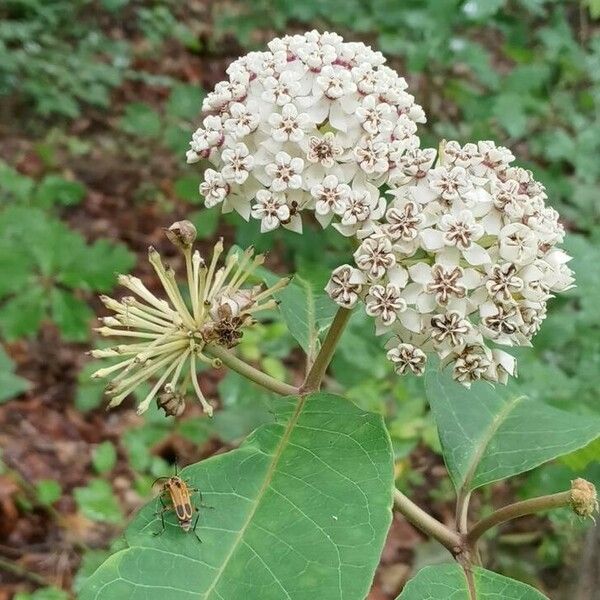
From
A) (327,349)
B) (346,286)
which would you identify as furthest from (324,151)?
(327,349)

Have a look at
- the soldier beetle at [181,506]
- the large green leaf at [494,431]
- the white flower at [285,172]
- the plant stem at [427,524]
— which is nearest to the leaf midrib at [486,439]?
the large green leaf at [494,431]

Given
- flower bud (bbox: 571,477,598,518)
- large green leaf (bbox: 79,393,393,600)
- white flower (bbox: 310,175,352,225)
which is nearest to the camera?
large green leaf (bbox: 79,393,393,600)

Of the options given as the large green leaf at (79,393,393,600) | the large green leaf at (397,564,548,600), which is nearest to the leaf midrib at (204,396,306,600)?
the large green leaf at (79,393,393,600)

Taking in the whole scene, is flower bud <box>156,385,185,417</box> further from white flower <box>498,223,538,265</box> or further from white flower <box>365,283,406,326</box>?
white flower <box>498,223,538,265</box>

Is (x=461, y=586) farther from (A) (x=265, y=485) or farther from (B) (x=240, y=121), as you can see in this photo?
(B) (x=240, y=121)

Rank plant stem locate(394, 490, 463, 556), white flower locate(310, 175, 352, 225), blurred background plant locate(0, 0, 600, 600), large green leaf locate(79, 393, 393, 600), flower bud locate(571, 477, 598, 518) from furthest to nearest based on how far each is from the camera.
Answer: blurred background plant locate(0, 0, 600, 600) < plant stem locate(394, 490, 463, 556) < white flower locate(310, 175, 352, 225) < flower bud locate(571, 477, 598, 518) < large green leaf locate(79, 393, 393, 600)

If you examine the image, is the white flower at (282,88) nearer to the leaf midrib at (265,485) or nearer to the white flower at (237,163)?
the white flower at (237,163)

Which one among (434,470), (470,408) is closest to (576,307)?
(434,470)
